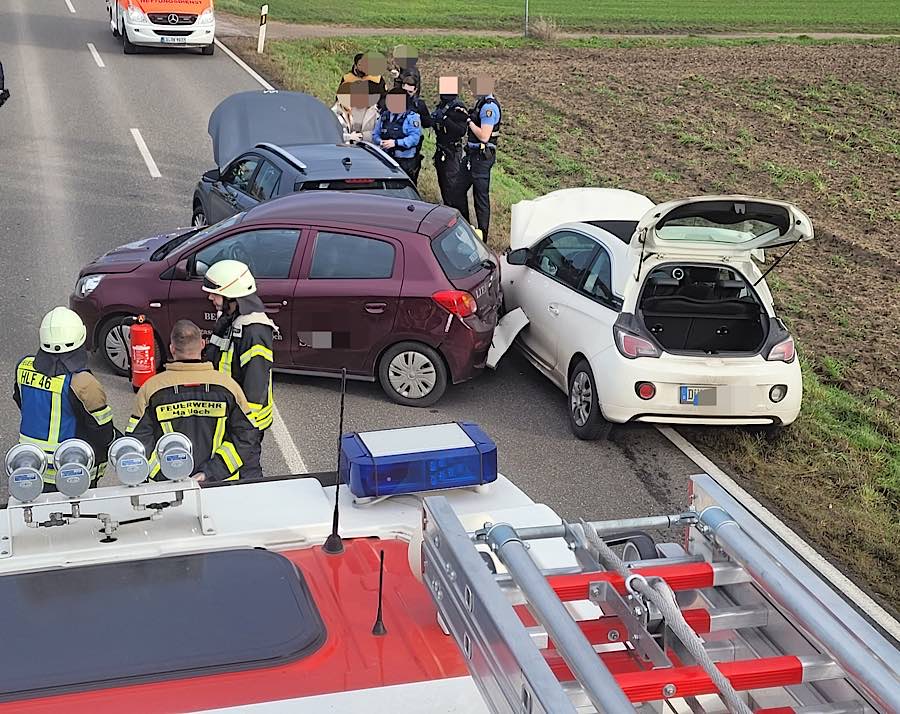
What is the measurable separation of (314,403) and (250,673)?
6.82m

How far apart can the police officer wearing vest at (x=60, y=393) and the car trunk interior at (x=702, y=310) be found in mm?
4410

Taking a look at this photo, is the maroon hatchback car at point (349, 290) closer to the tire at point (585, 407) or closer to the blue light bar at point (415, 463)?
the tire at point (585, 407)

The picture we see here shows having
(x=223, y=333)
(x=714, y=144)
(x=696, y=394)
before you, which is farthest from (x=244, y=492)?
(x=714, y=144)

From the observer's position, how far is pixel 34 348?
1025 cm

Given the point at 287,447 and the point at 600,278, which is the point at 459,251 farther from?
the point at 287,447

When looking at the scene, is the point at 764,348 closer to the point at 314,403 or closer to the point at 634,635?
the point at 314,403

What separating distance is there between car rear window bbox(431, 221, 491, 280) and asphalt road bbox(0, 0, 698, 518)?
1.11 metres

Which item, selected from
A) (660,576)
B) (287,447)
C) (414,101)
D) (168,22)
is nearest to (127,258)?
(287,447)

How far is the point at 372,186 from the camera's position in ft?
38.1

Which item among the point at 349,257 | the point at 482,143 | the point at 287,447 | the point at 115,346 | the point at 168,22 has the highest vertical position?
the point at 168,22

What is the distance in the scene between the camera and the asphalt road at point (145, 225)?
883 cm

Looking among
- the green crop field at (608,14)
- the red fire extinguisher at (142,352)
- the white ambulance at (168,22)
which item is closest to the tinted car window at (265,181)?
the red fire extinguisher at (142,352)

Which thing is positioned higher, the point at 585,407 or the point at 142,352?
the point at 142,352

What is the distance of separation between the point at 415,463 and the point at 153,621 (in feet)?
3.65
